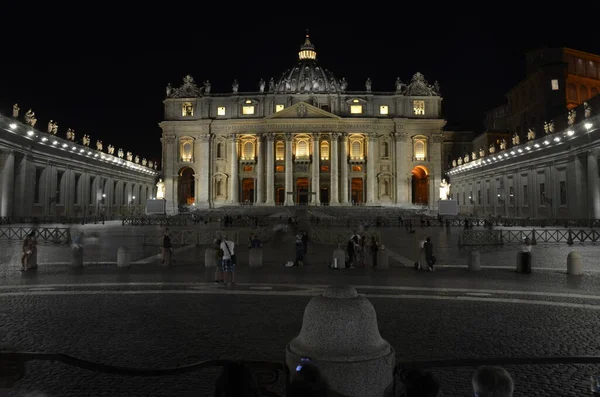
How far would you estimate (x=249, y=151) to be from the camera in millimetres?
87125

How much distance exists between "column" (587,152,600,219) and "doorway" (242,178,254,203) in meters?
59.8

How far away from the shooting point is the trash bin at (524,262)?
1534cm

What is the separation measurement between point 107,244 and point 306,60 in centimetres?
9140

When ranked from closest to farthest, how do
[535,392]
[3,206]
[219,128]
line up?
[535,392]
[3,206]
[219,128]

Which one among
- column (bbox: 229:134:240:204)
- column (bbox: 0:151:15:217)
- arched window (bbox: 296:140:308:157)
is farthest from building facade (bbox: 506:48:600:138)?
column (bbox: 0:151:15:217)

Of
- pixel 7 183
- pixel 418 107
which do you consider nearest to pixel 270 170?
pixel 418 107

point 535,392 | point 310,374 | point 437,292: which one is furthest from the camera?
point 437,292

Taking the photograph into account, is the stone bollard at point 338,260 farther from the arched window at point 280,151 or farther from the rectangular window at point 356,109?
the rectangular window at point 356,109

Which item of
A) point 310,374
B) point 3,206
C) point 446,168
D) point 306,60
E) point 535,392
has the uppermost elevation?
point 306,60

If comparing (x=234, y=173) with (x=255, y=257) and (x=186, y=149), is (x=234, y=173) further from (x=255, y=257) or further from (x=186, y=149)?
(x=255, y=257)

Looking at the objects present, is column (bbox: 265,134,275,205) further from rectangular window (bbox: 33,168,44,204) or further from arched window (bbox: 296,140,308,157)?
rectangular window (bbox: 33,168,44,204)

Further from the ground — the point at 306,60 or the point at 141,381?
the point at 306,60

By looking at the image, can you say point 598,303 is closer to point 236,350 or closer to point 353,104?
point 236,350

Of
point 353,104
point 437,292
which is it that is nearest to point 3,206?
point 437,292
